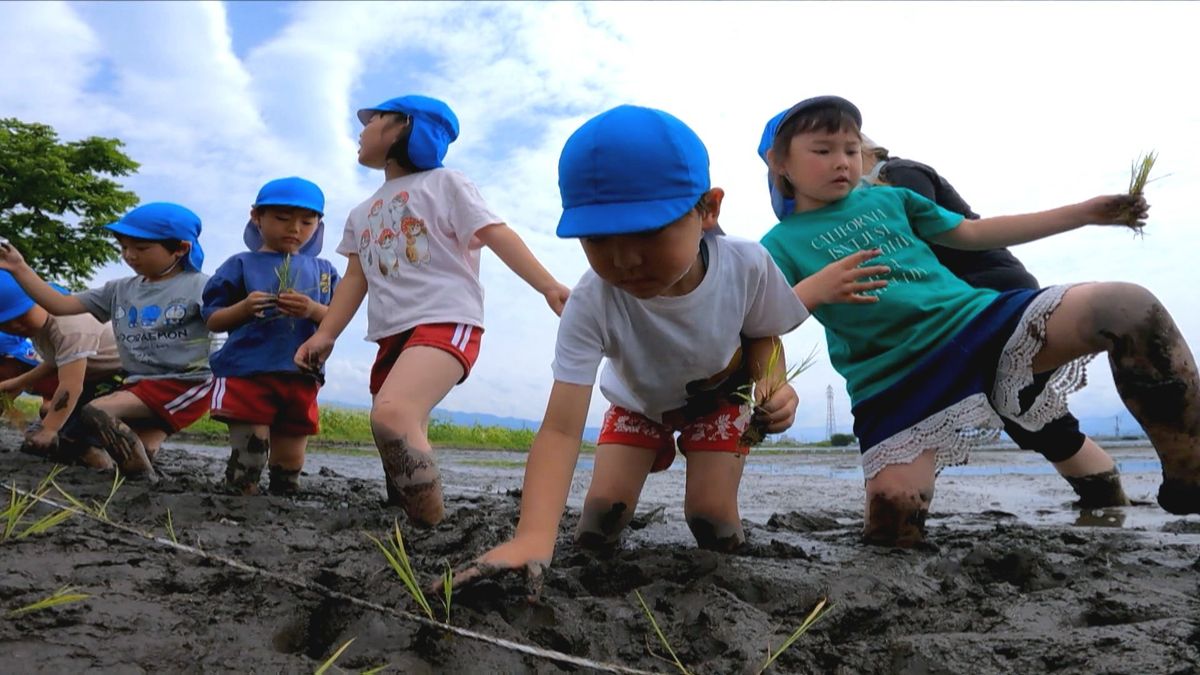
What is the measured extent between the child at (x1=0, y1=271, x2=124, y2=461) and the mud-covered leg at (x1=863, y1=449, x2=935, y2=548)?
4.66 metres

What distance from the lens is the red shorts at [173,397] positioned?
5.05m

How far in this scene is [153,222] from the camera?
520 centimetres

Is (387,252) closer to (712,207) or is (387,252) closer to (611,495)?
(611,495)

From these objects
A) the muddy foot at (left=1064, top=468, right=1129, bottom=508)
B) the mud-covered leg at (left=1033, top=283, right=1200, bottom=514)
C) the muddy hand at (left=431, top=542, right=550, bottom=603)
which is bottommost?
the muddy hand at (left=431, top=542, right=550, bottom=603)

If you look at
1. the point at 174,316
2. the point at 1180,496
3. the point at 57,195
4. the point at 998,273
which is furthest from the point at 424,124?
the point at 57,195

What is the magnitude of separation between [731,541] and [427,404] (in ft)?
4.25

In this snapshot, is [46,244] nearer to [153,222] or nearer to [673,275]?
[153,222]

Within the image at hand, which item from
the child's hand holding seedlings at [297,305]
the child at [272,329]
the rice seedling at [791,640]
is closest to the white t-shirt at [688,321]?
the rice seedling at [791,640]

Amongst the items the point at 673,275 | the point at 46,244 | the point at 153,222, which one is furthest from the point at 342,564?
the point at 46,244

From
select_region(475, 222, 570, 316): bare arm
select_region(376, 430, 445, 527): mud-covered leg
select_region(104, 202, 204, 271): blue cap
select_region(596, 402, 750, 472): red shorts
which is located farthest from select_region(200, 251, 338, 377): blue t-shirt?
select_region(596, 402, 750, 472): red shorts

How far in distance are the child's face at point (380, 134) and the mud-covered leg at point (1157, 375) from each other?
2.96 meters

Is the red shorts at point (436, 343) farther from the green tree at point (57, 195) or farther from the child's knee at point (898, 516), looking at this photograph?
the green tree at point (57, 195)

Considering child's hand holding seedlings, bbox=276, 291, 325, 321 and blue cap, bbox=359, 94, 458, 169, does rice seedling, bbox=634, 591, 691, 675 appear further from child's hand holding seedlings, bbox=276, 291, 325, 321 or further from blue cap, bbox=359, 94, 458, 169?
child's hand holding seedlings, bbox=276, 291, 325, 321

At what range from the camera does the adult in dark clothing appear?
14.5 feet
